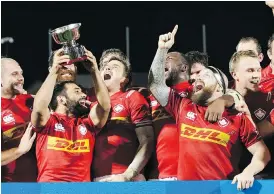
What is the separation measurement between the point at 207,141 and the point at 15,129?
1.15m

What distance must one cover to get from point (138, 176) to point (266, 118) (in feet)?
2.72

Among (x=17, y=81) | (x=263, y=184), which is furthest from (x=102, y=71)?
(x=263, y=184)

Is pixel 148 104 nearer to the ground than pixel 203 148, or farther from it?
farther from it

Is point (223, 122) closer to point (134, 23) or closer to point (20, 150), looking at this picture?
point (134, 23)

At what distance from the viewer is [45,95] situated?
12.2ft

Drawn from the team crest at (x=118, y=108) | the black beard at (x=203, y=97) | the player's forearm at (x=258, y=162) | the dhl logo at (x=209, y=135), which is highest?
the black beard at (x=203, y=97)

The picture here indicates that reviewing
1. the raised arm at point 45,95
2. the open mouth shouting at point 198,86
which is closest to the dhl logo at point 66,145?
the raised arm at point 45,95

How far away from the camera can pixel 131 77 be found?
3.93 metres

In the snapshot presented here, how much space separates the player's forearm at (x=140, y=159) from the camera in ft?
12.3

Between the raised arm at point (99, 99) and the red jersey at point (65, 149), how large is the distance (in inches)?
2.0

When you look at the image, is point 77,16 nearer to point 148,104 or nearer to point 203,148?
point 148,104

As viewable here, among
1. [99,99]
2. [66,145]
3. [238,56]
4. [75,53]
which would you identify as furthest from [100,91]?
[238,56]

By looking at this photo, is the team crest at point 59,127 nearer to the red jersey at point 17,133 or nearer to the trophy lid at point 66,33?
the red jersey at point 17,133

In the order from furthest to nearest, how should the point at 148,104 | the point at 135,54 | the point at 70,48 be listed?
the point at 135,54
the point at 148,104
the point at 70,48
